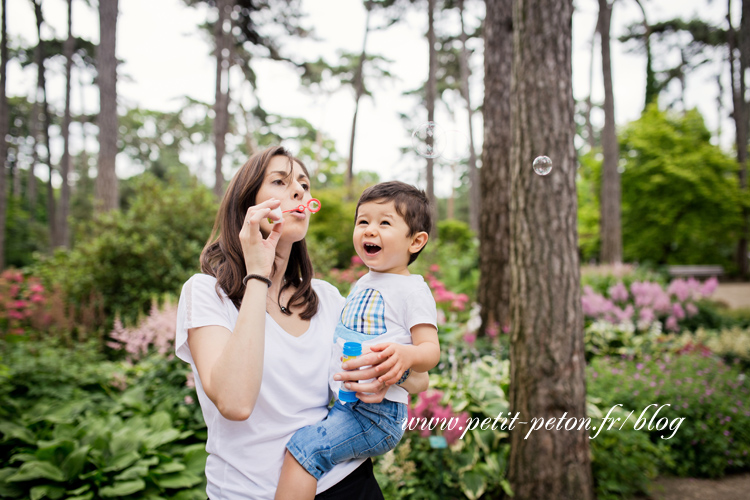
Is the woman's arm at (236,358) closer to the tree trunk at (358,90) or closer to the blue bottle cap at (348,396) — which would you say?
the blue bottle cap at (348,396)

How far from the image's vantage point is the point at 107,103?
913 cm

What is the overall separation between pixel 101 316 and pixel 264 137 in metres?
17.0

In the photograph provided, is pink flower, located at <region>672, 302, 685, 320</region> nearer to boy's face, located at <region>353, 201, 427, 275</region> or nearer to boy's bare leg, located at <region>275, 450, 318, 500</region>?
boy's face, located at <region>353, 201, 427, 275</region>

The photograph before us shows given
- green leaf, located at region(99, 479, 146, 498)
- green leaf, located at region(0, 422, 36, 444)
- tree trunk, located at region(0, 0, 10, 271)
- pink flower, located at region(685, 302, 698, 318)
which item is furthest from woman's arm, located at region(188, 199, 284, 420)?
tree trunk, located at region(0, 0, 10, 271)

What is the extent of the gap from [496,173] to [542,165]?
2.52 metres

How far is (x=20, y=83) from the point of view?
70.3 ft

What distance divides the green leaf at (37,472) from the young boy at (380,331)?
199 cm

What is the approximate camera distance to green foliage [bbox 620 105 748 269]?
14.1m

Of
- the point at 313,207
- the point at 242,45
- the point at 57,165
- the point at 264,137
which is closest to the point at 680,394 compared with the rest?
the point at 313,207

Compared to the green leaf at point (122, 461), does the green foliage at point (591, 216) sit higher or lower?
higher

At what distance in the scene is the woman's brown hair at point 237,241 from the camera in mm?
1372

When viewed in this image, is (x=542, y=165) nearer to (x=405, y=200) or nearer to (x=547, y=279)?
(x=547, y=279)

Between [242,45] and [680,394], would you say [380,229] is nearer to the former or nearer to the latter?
[680,394]

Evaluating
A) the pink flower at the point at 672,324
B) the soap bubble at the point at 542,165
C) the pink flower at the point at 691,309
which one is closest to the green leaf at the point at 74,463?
the soap bubble at the point at 542,165
